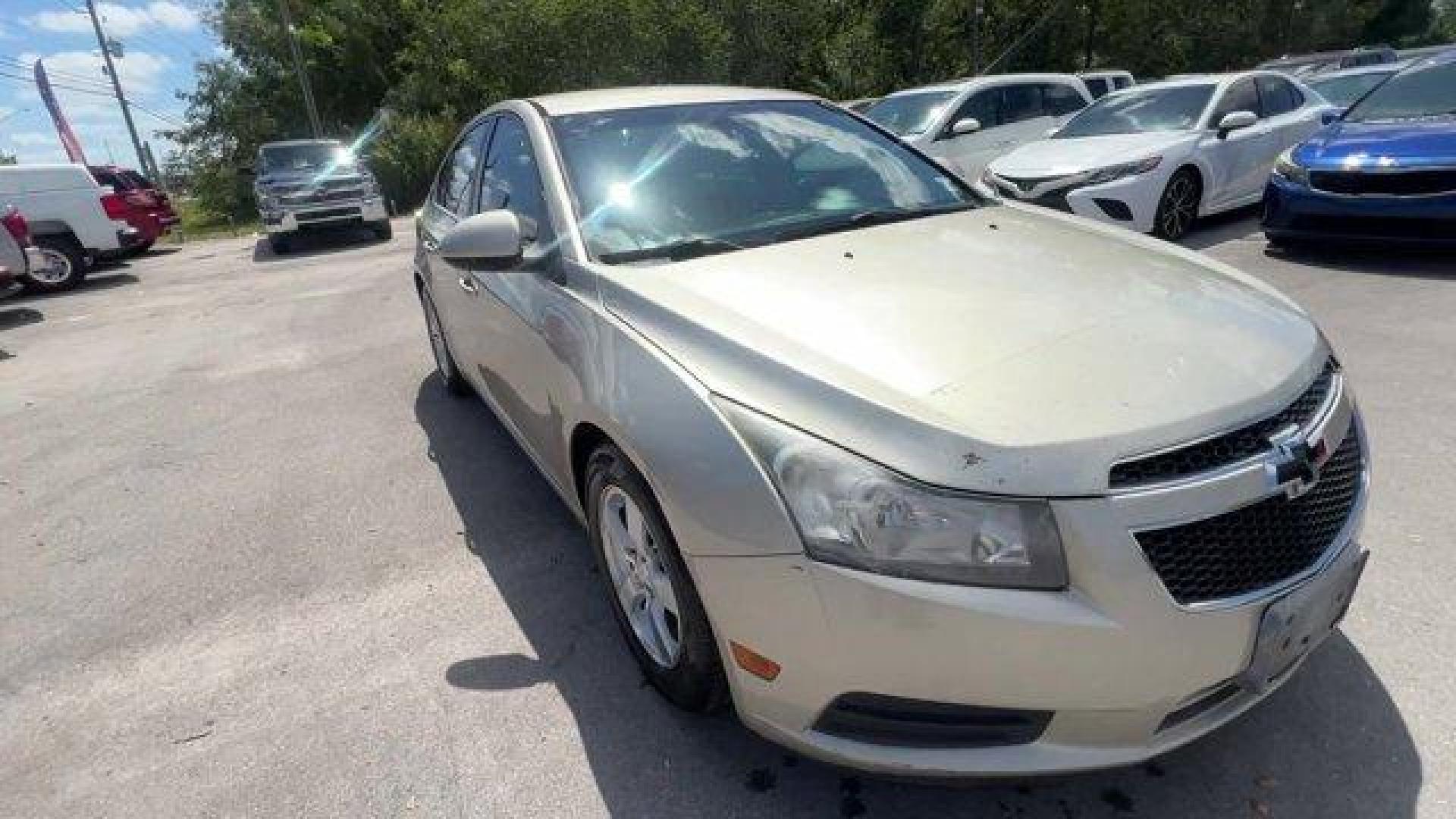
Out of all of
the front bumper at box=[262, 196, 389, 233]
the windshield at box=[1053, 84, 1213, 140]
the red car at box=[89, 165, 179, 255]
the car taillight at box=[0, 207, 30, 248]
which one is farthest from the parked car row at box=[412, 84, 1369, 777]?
the red car at box=[89, 165, 179, 255]

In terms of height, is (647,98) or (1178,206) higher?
(647,98)

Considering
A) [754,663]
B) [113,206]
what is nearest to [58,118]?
[113,206]

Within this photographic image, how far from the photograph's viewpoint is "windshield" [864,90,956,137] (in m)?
9.89

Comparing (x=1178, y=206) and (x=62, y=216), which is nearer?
(x=1178, y=206)

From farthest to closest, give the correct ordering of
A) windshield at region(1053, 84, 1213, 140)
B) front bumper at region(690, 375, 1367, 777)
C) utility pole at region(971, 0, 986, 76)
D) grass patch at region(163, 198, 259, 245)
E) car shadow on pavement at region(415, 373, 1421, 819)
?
utility pole at region(971, 0, 986, 76), grass patch at region(163, 198, 259, 245), windshield at region(1053, 84, 1213, 140), car shadow on pavement at region(415, 373, 1421, 819), front bumper at region(690, 375, 1367, 777)

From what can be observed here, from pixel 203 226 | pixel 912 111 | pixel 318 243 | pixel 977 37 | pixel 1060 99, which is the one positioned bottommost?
pixel 203 226

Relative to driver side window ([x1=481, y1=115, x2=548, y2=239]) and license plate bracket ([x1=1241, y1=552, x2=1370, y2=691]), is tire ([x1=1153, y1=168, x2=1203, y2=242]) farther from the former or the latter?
license plate bracket ([x1=1241, y1=552, x2=1370, y2=691])

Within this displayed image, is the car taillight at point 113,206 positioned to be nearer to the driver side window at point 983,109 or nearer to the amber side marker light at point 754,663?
the driver side window at point 983,109

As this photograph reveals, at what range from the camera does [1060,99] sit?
11.2 meters

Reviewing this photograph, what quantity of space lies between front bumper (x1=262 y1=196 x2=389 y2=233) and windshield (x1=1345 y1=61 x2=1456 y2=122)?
13832mm

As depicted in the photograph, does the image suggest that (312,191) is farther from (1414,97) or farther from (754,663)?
(754,663)

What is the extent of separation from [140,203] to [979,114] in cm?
1579

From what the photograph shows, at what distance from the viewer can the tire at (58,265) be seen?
1253 cm

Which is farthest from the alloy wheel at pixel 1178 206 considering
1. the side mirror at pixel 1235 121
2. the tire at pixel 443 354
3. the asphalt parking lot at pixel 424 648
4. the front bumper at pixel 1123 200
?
the tire at pixel 443 354
